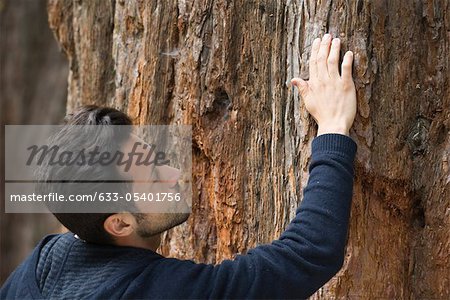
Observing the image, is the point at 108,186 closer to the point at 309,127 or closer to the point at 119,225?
the point at 119,225

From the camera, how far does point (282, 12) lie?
2.17 metres

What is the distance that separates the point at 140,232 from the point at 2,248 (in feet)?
15.2

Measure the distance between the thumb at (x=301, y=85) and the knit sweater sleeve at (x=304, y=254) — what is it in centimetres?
24

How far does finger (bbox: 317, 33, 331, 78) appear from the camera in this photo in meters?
1.97

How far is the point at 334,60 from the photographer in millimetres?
1970

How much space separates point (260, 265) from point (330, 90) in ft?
1.57

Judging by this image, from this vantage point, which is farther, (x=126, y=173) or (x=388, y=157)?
(x=388, y=157)

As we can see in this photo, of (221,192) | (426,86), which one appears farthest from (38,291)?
(426,86)

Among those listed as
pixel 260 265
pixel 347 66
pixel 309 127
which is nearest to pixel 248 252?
pixel 260 265

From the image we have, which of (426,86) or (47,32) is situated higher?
(47,32)

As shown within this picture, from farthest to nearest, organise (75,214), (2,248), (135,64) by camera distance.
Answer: (2,248)
(135,64)
(75,214)

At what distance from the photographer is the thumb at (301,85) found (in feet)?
6.57

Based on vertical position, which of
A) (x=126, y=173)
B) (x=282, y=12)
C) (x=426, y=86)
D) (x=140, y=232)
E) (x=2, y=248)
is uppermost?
(x=282, y=12)

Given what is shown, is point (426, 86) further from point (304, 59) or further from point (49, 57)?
point (49, 57)
